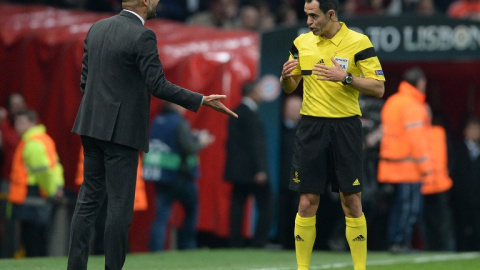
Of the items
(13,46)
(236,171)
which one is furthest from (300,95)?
(13,46)

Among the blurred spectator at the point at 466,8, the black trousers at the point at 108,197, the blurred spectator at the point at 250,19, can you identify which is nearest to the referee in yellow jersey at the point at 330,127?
the black trousers at the point at 108,197

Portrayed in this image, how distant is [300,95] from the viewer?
15.2m

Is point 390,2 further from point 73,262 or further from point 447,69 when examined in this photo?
point 73,262

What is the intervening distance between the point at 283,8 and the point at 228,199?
16.7 ft

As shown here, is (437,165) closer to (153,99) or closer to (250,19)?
(153,99)

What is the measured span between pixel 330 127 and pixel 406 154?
16.4 feet

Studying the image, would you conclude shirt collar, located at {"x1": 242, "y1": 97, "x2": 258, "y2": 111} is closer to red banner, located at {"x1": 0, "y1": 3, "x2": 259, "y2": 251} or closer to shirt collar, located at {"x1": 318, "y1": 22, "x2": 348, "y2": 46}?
red banner, located at {"x1": 0, "y1": 3, "x2": 259, "y2": 251}

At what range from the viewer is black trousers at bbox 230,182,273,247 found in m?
14.1

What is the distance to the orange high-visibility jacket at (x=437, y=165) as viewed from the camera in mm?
14297

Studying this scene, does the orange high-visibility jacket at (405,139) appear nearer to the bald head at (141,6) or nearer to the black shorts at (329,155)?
the black shorts at (329,155)

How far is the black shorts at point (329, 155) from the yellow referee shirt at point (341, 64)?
83mm

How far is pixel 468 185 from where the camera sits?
49.9ft

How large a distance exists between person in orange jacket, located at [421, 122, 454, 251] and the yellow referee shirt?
231 inches

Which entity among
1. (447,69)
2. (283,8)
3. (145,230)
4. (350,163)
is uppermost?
A: (283,8)
